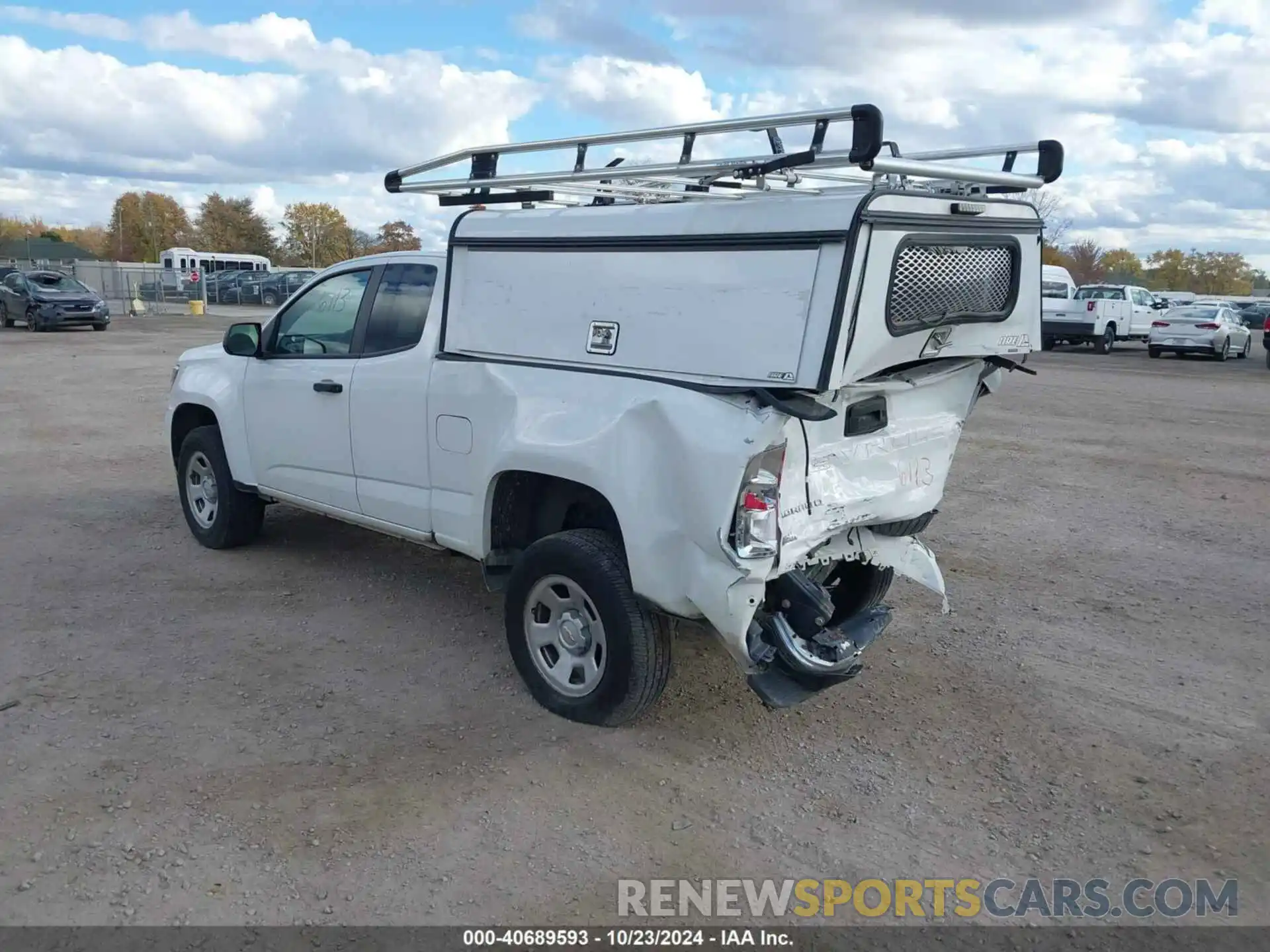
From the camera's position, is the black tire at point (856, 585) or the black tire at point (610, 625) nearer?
the black tire at point (610, 625)

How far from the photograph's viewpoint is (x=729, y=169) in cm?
395

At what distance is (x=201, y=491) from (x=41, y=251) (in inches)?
3004

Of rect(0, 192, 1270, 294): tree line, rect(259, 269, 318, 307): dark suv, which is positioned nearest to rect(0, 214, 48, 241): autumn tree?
rect(0, 192, 1270, 294): tree line

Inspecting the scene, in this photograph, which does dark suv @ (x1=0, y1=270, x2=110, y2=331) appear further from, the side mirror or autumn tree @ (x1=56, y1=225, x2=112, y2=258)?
autumn tree @ (x1=56, y1=225, x2=112, y2=258)

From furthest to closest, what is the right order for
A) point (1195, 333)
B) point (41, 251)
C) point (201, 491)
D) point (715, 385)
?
1. point (41, 251)
2. point (1195, 333)
3. point (201, 491)
4. point (715, 385)

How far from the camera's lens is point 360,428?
18.1 feet

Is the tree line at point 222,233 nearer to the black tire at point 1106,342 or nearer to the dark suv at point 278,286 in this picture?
the dark suv at point 278,286

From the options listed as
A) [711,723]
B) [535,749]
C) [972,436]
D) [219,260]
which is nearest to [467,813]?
[535,749]

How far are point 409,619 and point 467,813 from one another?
2108mm

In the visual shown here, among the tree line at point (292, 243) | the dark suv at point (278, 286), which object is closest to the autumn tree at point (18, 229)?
the tree line at point (292, 243)

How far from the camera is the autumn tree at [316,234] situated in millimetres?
74875

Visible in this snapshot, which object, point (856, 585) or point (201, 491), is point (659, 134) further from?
point (201, 491)

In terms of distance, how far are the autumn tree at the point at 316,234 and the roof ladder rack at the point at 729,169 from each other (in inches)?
A: 2845

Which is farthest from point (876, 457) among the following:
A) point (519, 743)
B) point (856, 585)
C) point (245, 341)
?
point (245, 341)
